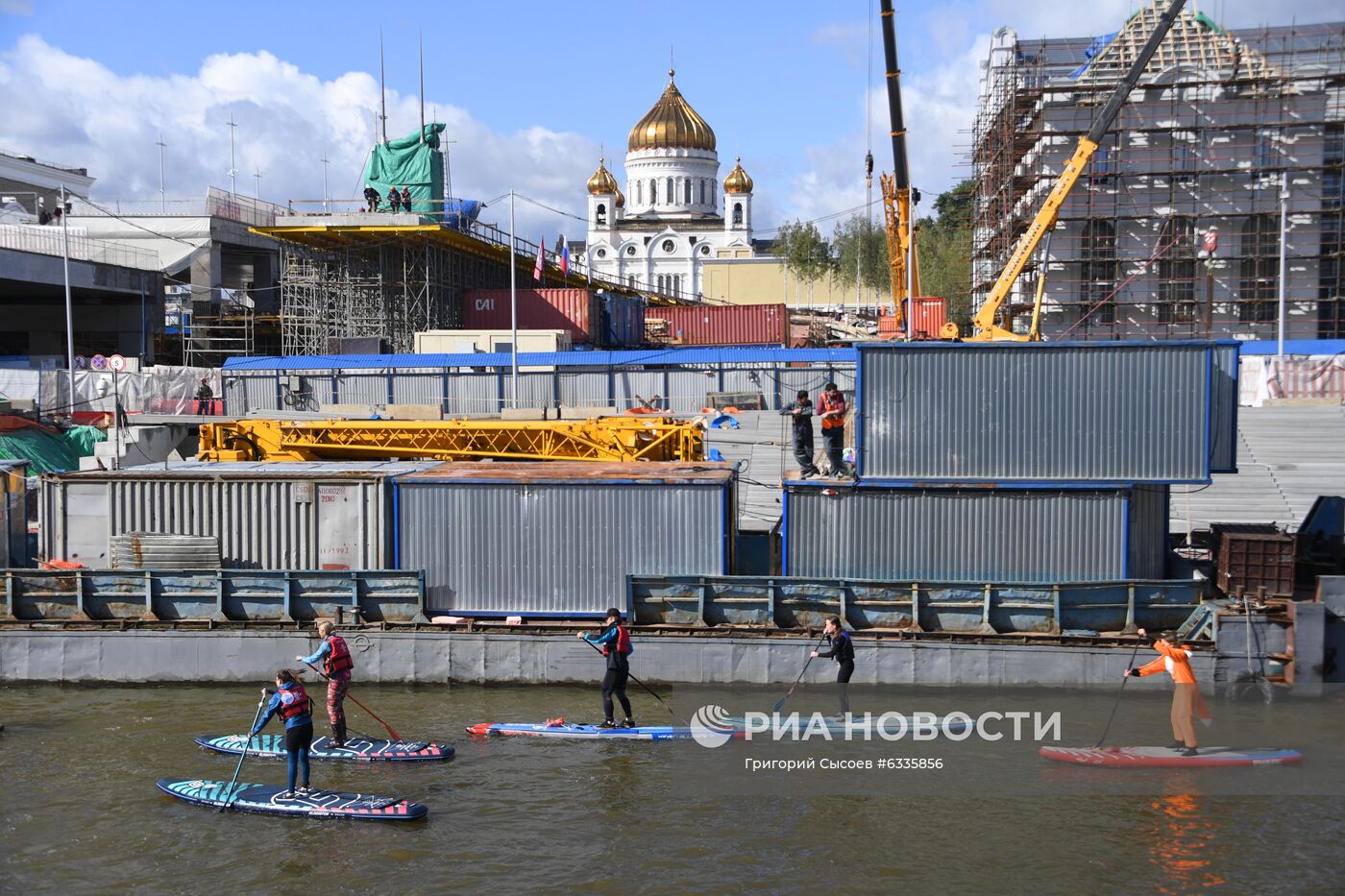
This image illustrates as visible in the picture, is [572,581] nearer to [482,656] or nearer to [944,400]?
[482,656]

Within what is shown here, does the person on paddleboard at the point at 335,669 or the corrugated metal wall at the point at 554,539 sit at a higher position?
the corrugated metal wall at the point at 554,539

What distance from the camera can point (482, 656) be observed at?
19.2 meters

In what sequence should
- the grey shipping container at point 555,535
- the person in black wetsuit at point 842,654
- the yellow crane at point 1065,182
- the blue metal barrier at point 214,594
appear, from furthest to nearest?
the yellow crane at point 1065,182 → the grey shipping container at point 555,535 → the blue metal barrier at point 214,594 → the person in black wetsuit at point 842,654

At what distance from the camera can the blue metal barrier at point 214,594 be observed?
19.6m

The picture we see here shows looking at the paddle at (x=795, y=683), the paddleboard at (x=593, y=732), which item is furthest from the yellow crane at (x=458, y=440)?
the paddleboard at (x=593, y=732)

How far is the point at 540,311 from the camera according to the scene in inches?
2140

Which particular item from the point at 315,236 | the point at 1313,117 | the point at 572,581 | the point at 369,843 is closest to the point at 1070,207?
the point at 1313,117

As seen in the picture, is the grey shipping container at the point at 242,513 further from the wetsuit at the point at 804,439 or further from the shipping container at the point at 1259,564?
the shipping container at the point at 1259,564

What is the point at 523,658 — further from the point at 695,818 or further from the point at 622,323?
the point at 622,323

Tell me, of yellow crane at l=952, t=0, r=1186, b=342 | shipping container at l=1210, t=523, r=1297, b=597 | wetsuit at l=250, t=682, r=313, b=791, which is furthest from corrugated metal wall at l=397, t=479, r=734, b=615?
yellow crane at l=952, t=0, r=1186, b=342

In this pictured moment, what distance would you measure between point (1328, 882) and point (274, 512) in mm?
16346

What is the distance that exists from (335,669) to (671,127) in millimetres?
110453

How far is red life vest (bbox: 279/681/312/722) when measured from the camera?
13773 millimetres

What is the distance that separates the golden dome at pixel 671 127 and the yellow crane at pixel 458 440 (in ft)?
330
